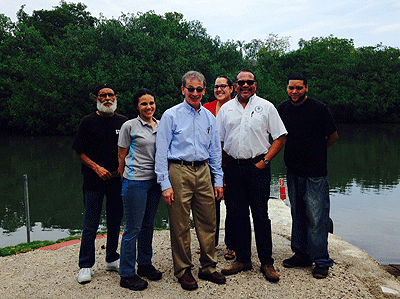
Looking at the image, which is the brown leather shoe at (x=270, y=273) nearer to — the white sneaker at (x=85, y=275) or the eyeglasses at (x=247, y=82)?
the white sneaker at (x=85, y=275)

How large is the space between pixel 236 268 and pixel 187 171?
4.33 ft

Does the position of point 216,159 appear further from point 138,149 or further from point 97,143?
point 97,143

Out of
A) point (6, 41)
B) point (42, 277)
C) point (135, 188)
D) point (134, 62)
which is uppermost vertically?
point (6, 41)

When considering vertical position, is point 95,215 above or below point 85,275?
above

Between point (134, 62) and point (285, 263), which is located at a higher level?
point (134, 62)

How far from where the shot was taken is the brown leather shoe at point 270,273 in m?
4.11

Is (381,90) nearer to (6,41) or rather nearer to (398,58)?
(398,58)

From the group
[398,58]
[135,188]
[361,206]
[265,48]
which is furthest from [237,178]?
[265,48]

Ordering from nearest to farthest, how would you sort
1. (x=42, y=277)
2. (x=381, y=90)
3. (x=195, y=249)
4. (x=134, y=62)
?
(x=42, y=277) < (x=195, y=249) < (x=134, y=62) < (x=381, y=90)

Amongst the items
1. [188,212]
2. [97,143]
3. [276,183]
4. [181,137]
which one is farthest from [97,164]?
[276,183]

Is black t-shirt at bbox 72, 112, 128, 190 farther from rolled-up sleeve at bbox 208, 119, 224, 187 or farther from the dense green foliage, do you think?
the dense green foliage

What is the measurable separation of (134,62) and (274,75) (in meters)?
20.4

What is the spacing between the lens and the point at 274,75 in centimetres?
4291

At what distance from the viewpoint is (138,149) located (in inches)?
154
